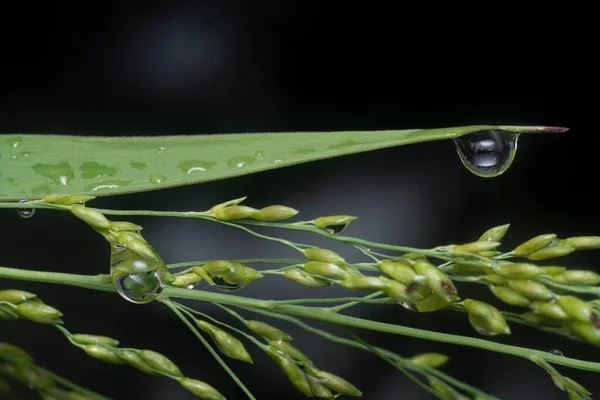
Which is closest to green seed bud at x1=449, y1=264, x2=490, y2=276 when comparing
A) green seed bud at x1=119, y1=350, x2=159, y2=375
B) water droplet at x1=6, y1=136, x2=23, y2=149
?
green seed bud at x1=119, y1=350, x2=159, y2=375

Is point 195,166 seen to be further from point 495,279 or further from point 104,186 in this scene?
point 495,279

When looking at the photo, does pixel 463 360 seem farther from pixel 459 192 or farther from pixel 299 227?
pixel 299 227

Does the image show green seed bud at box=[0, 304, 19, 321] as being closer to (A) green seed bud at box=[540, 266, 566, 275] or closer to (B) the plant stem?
(B) the plant stem

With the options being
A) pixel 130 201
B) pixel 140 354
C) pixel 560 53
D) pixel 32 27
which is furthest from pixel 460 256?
pixel 32 27

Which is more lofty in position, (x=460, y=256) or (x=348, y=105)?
(x=348, y=105)

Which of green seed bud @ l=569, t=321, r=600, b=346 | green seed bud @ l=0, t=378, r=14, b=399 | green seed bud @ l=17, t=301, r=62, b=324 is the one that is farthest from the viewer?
green seed bud @ l=0, t=378, r=14, b=399

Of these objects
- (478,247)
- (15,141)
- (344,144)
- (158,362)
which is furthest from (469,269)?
(15,141)
